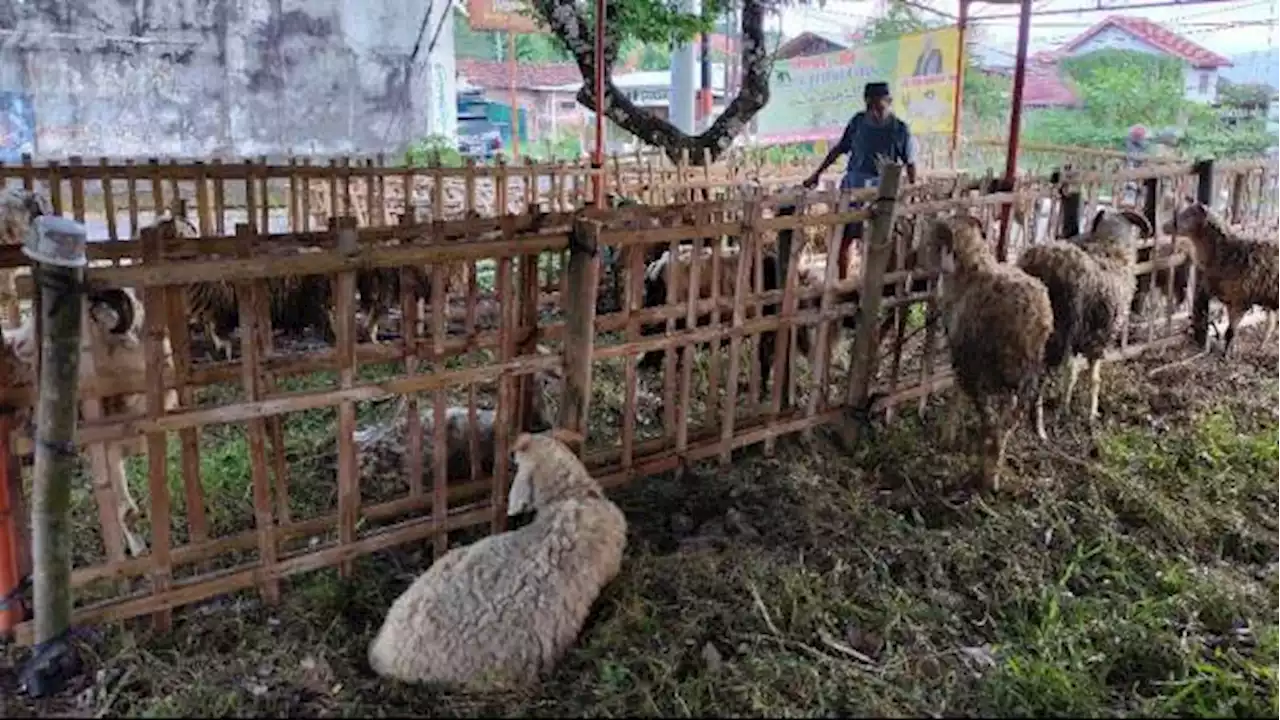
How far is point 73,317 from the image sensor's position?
115 inches

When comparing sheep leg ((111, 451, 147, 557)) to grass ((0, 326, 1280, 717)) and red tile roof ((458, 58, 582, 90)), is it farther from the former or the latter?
red tile roof ((458, 58, 582, 90))

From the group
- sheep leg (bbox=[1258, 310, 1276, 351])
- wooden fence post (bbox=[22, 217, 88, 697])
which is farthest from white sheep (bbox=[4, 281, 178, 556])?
sheep leg (bbox=[1258, 310, 1276, 351])

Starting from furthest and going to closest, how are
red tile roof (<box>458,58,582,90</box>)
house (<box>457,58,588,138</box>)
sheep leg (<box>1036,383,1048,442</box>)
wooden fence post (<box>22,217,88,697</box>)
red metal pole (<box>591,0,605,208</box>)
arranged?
house (<box>457,58,588,138</box>)
red tile roof (<box>458,58,582,90</box>)
red metal pole (<box>591,0,605,208</box>)
sheep leg (<box>1036,383,1048,442</box>)
wooden fence post (<box>22,217,88,697</box>)

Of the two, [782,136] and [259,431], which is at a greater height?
[782,136]

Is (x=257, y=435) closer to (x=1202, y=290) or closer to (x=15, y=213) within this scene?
(x=15, y=213)

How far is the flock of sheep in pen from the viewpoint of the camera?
3182 millimetres

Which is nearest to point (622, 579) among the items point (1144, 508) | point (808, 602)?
point (808, 602)

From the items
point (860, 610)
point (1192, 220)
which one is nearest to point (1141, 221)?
point (1192, 220)

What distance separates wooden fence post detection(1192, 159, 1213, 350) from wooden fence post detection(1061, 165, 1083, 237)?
4.35ft

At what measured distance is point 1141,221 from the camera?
706 cm

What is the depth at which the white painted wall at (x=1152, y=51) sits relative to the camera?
25.3 meters

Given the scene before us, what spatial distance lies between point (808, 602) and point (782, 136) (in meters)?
19.4

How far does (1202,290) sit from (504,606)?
6.76 m

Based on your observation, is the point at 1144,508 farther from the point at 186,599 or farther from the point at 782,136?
the point at 782,136
